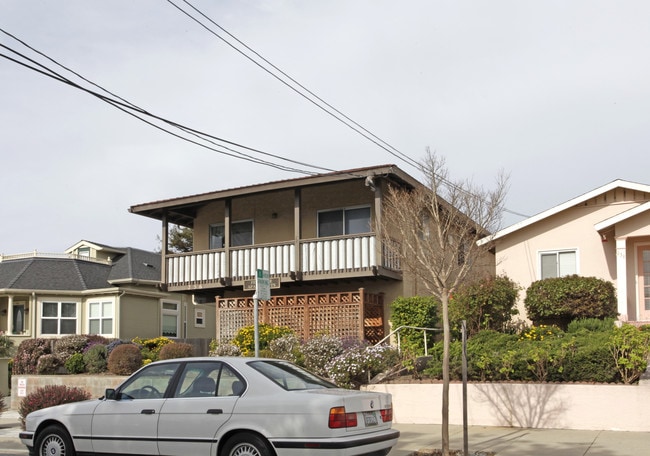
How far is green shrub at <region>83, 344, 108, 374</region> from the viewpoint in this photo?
20594 millimetres

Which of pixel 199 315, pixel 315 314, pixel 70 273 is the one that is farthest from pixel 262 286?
pixel 199 315

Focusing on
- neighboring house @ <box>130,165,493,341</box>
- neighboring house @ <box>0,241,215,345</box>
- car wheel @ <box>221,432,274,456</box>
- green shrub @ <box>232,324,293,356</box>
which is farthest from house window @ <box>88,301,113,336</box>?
car wheel @ <box>221,432,274,456</box>

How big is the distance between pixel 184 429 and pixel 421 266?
4550mm

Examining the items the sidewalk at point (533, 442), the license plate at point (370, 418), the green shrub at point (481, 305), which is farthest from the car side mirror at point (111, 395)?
the green shrub at point (481, 305)

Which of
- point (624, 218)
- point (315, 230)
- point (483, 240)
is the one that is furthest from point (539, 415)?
point (315, 230)

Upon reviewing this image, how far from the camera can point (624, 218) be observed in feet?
59.0

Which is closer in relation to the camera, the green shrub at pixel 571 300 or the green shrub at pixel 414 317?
the green shrub at pixel 571 300

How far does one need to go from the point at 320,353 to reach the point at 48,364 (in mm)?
9057

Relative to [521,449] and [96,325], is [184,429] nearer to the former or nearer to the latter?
[521,449]

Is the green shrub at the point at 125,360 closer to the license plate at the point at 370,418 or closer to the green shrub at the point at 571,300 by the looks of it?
the green shrub at the point at 571,300

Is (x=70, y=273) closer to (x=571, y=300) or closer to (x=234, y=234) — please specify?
(x=234, y=234)

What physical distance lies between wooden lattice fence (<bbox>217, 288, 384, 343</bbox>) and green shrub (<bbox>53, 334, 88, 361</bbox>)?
13.9ft

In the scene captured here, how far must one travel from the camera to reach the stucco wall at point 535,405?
39.7 ft

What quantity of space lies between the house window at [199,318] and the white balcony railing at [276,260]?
32.7 ft
